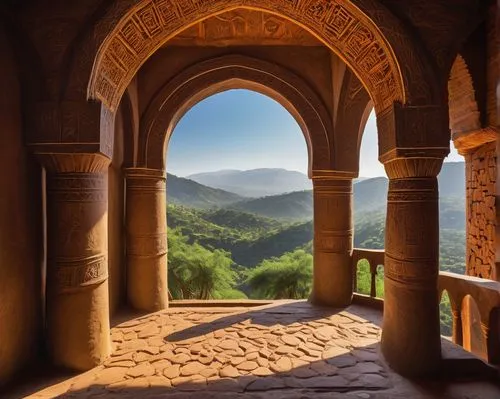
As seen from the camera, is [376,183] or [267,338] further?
[376,183]

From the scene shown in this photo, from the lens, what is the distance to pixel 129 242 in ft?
17.6

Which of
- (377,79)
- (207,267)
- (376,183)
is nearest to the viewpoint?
(377,79)

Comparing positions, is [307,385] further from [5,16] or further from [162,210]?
[5,16]

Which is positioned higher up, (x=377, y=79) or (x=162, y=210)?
(x=377, y=79)

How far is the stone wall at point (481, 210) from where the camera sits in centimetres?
457

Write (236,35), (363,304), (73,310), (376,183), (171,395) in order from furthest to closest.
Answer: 1. (376,183)
2. (363,304)
3. (236,35)
4. (73,310)
5. (171,395)

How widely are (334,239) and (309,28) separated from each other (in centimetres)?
359

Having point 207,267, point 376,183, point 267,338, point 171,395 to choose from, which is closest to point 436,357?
point 267,338

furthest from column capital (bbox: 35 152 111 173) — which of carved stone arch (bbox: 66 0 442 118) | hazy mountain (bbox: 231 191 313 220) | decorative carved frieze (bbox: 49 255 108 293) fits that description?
hazy mountain (bbox: 231 191 313 220)

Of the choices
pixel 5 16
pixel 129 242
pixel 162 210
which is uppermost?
pixel 5 16

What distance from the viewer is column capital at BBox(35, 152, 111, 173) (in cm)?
318

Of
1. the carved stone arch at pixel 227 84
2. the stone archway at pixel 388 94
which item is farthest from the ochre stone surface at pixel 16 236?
the carved stone arch at pixel 227 84

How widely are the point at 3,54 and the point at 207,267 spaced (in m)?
10.4

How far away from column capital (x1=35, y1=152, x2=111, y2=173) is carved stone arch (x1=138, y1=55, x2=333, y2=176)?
1.99m
